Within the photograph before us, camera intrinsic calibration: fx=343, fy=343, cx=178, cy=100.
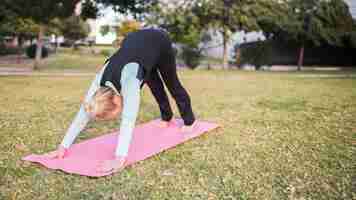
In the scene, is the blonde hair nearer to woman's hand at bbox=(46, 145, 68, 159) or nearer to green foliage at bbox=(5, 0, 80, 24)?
woman's hand at bbox=(46, 145, 68, 159)

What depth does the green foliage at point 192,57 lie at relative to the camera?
16.7 meters

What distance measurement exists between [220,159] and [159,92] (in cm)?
136

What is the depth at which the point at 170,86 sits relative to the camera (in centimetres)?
387

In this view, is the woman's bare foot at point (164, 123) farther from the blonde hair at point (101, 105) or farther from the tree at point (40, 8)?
the tree at point (40, 8)

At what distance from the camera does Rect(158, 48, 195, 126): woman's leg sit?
12.0 ft

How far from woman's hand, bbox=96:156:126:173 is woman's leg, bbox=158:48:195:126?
121 centimetres

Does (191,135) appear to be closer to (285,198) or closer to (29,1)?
(285,198)

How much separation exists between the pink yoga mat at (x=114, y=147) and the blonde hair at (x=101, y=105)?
0.45m

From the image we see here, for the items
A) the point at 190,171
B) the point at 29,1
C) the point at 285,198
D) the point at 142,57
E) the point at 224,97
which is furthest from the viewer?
the point at 29,1

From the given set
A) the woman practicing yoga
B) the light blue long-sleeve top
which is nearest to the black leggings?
the woman practicing yoga

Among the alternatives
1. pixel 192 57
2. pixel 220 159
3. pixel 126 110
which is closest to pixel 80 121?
pixel 126 110

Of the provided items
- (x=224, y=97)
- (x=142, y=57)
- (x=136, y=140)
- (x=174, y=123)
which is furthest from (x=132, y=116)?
(x=224, y=97)

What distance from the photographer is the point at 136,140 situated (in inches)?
143

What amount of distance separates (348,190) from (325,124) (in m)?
2.26
